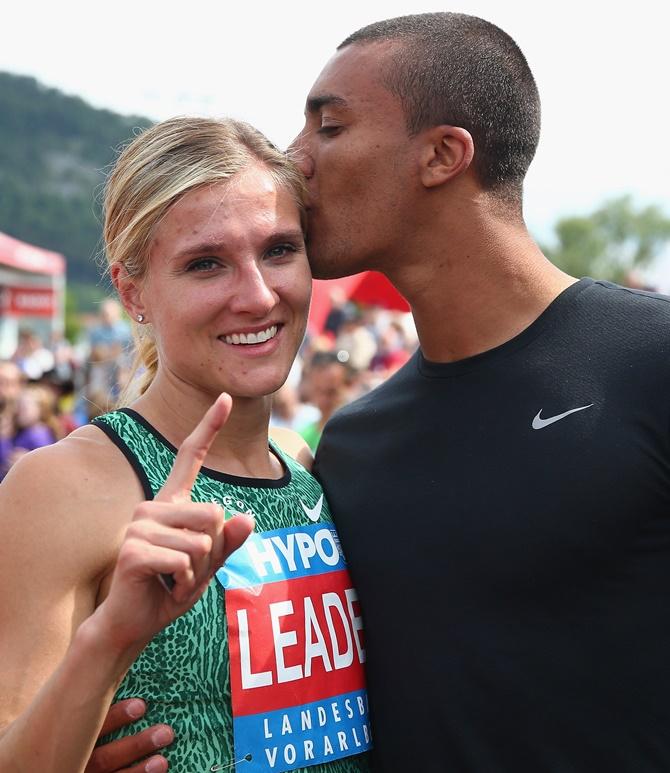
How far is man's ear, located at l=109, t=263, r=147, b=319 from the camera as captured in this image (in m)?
2.57

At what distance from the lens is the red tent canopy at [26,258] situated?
17484 mm

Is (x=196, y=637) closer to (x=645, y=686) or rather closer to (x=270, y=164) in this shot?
(x=645, y=686)

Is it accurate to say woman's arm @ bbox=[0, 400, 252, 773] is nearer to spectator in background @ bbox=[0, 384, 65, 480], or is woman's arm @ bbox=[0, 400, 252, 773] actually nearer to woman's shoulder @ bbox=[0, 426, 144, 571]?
woman's shoulder @ bbox=[0, 426, 144, 571]

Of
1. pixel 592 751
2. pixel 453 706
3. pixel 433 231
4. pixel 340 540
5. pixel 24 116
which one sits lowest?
pixel 592 751

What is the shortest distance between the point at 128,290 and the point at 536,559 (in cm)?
125

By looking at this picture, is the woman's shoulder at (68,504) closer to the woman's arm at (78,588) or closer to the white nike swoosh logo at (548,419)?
the woman's arm at (78,588)

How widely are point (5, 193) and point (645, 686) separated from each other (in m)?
118

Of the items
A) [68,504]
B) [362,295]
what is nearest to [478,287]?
[68,504]

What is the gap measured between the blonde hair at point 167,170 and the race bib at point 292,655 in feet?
2.67

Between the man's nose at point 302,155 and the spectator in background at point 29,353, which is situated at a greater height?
the spectator in background at point 29,353

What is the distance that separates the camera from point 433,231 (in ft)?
8.89

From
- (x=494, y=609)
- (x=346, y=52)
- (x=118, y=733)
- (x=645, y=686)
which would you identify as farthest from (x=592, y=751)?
(x=346, y=52)

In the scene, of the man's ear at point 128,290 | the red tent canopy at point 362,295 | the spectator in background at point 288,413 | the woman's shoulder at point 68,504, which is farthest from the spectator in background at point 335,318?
the woman's shoulder at point 68,504

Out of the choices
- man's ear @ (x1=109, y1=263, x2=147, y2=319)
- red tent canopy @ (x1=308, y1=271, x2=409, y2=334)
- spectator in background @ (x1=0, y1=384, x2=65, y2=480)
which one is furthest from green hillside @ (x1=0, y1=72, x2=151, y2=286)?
man's ear @ (x1=109, y1=263, x2=147, y2=319)
